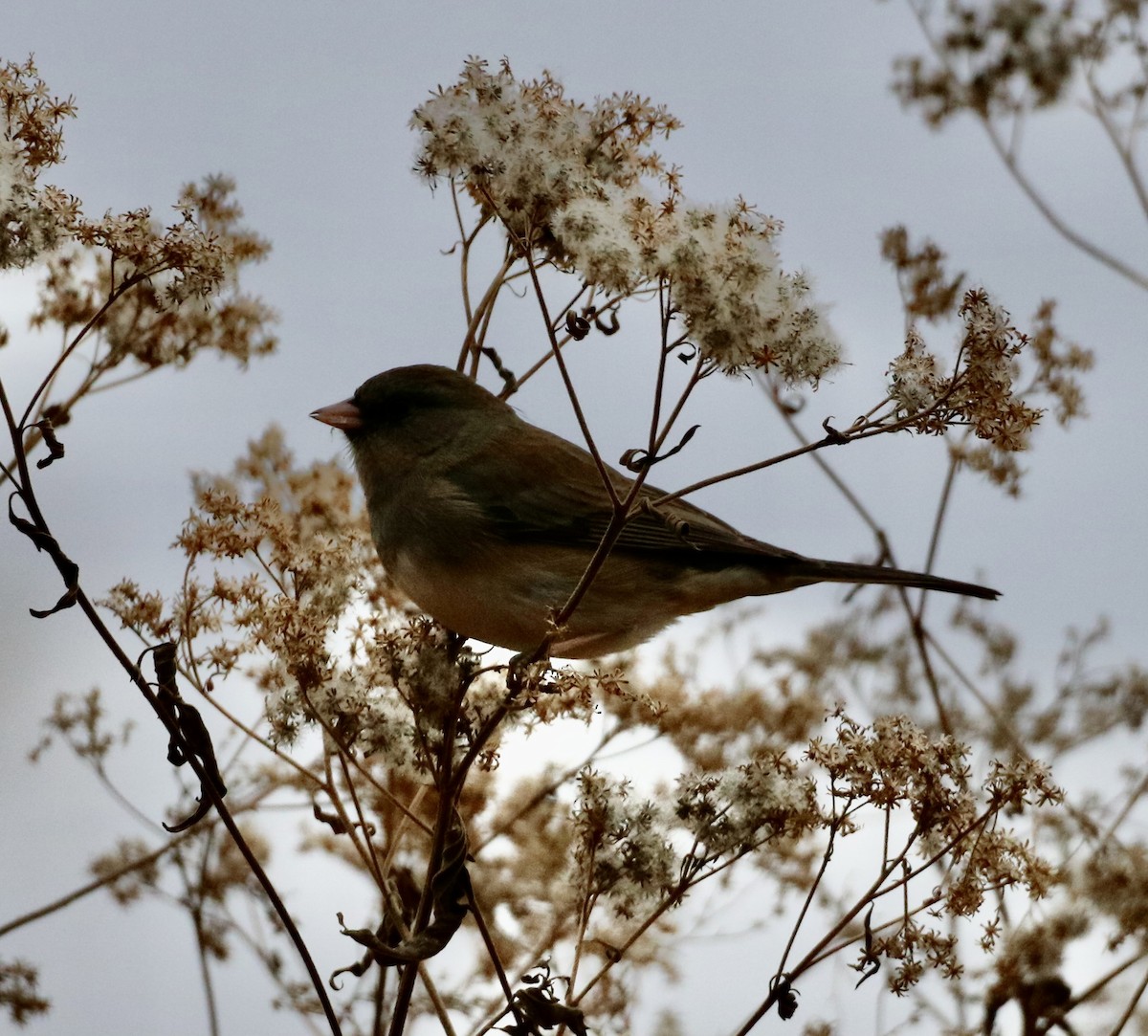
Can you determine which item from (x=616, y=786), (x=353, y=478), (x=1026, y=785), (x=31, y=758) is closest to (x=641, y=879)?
(x=616, y=786)

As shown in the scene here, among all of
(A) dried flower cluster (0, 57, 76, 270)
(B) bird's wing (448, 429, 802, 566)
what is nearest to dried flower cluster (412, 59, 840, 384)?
(A) dried flower cluster (0, 57, 76, 270)

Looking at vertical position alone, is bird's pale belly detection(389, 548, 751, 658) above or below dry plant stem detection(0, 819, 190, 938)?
above

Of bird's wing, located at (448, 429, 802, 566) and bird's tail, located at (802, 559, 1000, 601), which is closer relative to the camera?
bird's tail, located at (802, 559, 1000, 601)

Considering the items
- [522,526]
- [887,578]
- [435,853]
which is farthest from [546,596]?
[435,853]

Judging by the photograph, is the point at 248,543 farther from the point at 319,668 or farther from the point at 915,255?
the point at 915,255

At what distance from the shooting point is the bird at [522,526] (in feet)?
8.05

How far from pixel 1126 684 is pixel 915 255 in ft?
3.75

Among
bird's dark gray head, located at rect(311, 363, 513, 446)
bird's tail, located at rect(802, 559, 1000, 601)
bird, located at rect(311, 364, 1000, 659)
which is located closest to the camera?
bird's tail, located at rect(802, 559, 1000, 601)

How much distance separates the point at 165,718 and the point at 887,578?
1.33 metres

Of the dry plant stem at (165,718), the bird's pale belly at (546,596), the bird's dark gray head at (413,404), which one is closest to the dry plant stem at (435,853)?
the dry plant stem at (165,718)

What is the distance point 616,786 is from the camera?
1883mm

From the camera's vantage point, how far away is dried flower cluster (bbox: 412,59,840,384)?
1.52 m

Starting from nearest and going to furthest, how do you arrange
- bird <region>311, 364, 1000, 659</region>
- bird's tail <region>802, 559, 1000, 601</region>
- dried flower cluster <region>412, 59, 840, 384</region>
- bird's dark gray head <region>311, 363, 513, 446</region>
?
1. dried flower cluster <region>412, 59, 840, 384</region>
2. bird's tail <region>802, 559, 1000, 601</region>
3. bird <region>311, 364, 1000, 659</region>
4. bird's dark gray head <region>311, 363, 513, 446</region>

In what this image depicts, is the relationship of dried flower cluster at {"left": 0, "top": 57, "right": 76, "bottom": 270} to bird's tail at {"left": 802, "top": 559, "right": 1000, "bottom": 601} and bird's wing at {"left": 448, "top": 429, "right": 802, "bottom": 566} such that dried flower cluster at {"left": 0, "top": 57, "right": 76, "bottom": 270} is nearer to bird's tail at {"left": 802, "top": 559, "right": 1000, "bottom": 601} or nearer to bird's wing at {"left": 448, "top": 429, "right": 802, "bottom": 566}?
bird's wing at {"left": 448, "top": 429, "right": 802, "bottom": 566}
